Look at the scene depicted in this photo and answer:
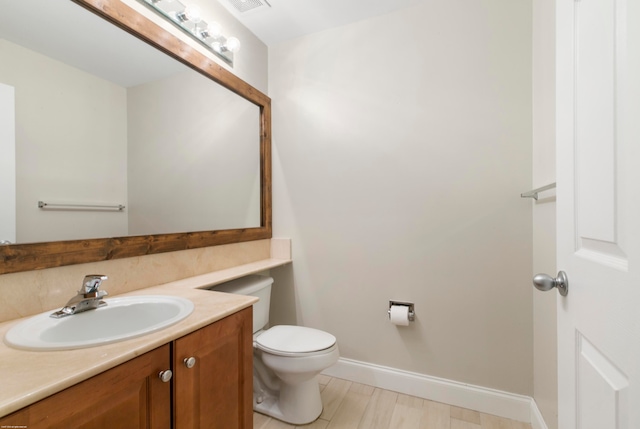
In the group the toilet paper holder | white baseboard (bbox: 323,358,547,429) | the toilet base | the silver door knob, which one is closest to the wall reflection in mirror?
the toilet base

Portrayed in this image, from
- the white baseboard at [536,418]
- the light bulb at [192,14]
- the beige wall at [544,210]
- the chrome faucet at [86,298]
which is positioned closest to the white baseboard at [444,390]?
the white baseboard at [536,418]

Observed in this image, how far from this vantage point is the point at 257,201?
210 centimetres

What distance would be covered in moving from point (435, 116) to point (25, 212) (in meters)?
1.97

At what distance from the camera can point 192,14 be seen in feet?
4.85

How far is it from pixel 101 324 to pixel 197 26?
60.5 inches

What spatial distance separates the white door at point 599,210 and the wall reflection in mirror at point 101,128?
1.60 metres

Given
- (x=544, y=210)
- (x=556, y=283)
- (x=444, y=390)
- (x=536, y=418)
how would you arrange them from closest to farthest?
(x=556, y=283)
(x=544, y=210)
(x=536, y=418)
(x=444, y=390)

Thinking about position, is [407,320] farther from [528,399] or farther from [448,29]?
[448,29]

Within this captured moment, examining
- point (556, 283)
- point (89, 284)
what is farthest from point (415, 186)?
point (89, 284)

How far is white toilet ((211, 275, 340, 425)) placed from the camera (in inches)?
56.5

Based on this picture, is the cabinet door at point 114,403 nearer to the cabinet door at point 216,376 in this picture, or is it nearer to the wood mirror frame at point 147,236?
the cabinet door at point 216,376

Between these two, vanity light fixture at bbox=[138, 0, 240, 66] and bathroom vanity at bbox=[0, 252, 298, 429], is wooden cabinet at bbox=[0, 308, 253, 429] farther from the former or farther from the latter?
vanity light fixture at bbox=[138, 0, 240, 66]

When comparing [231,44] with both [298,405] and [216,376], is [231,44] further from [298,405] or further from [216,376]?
[298,405]

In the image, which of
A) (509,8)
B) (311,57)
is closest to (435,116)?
(509,8)
